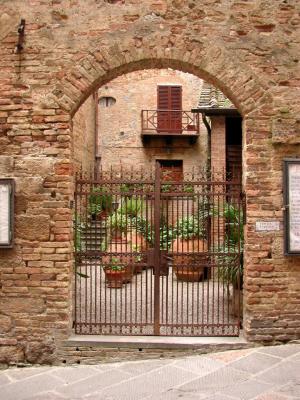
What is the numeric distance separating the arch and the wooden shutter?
543 inches

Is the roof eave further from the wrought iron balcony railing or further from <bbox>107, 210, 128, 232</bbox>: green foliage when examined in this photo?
the wrought iron balcony railing

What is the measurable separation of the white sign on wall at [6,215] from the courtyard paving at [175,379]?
4.84ft

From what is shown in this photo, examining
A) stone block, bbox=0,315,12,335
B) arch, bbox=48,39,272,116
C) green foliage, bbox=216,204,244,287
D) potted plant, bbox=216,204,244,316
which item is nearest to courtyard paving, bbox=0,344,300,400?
stone block, bbox=0,315,12,335

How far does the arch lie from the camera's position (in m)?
5.25

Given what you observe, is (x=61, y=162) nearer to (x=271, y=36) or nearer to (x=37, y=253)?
(x=37, y=253)

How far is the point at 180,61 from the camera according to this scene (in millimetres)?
5297

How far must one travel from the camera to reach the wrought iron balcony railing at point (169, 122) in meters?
18.9

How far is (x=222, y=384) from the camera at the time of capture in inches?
175

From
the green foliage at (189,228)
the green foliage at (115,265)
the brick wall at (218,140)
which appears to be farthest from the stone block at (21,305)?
the brick wall at (218,140)

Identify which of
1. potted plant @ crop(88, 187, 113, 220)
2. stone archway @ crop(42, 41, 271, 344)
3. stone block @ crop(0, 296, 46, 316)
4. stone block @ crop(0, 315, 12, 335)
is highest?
stone archway @ crop(42, 41, 271, 344)

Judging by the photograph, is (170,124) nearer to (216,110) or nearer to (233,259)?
(216,110)

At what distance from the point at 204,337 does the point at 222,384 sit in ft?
3.30

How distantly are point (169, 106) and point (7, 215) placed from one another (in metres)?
15.0

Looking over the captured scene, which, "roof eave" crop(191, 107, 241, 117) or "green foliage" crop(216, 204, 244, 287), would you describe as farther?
"roof eave" crop(191, 107, 241, 117)
